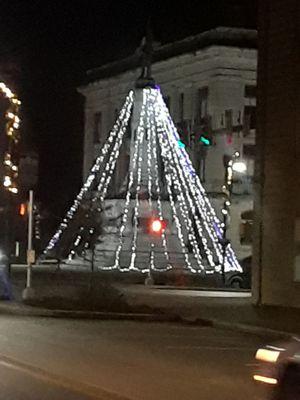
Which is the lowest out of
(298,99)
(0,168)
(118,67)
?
(0,168)

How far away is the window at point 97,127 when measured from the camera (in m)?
79.9

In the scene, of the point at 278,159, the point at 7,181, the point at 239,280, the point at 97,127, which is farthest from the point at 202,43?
the point at 7,181

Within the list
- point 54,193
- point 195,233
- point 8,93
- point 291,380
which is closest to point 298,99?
point 8,93

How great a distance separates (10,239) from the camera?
33625mm

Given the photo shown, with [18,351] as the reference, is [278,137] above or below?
above

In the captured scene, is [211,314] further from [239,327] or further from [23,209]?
[23,209]

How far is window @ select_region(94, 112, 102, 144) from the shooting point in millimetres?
79938

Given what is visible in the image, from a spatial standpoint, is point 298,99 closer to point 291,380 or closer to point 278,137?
point 278,137

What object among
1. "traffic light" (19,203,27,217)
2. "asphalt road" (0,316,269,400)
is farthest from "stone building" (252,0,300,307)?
"traffic light" (19,203,27,217)

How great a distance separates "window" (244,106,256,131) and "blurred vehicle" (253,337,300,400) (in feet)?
164

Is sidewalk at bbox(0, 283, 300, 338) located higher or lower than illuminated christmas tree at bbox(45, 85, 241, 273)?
lower

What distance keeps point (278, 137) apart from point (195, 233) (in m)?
30.6

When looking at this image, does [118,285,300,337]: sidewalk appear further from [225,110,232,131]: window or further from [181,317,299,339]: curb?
[225,110,232,131]: window

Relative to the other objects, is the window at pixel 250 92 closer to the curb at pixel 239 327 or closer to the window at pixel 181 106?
the window at pixel 181 106
